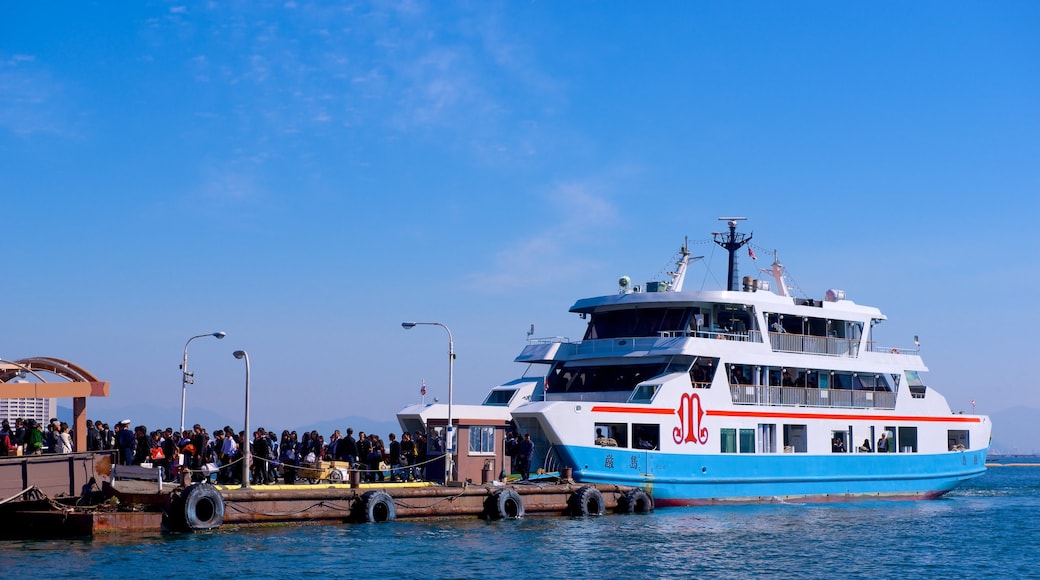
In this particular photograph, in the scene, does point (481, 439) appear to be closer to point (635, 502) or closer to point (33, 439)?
point (635, 502)

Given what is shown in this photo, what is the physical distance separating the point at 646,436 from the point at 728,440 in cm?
321

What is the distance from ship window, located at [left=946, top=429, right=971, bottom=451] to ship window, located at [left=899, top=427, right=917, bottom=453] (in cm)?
280

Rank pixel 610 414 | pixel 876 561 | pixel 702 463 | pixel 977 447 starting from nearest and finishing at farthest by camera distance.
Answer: pixel 876 561
pixel 610 414
pixel 702 463
pixel 977 447

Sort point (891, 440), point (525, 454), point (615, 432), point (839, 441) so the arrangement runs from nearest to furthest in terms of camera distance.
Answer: point (525, 454) < point (615, 432) < point (839, 441) < point (891, 440)

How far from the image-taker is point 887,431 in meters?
41.2

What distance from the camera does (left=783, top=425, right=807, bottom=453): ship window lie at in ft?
125

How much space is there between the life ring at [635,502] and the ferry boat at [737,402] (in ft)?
1.82

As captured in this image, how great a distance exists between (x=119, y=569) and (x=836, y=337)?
26653 millimetres

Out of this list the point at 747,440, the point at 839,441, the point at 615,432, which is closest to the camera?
the point at 615,432

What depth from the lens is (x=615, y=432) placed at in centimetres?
3381

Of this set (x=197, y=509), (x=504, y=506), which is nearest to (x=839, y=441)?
(x=504, y=506)

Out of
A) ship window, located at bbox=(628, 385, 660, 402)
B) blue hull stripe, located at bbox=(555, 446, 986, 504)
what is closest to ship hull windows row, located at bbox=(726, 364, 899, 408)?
blue hull stripe, located at bbox=(555, 446, 986, 504)

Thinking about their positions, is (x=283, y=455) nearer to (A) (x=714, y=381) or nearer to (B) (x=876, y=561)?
(A) (x=714, y=381)

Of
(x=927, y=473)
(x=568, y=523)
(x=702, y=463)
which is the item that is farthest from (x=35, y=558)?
(x=927, y=473)
